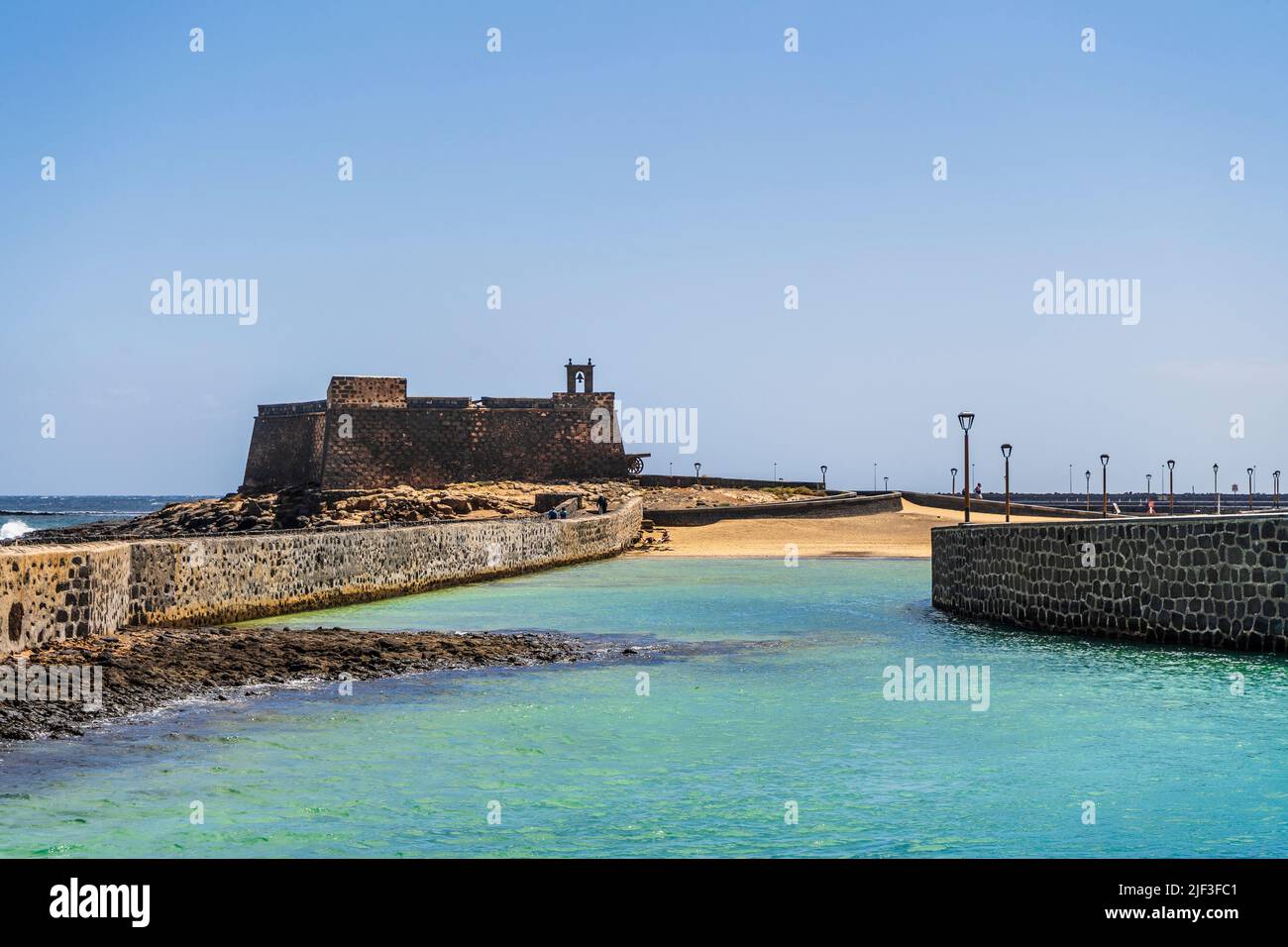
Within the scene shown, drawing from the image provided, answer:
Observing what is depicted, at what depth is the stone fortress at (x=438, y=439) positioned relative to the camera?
2402 inches

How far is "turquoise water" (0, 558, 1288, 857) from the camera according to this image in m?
7.14

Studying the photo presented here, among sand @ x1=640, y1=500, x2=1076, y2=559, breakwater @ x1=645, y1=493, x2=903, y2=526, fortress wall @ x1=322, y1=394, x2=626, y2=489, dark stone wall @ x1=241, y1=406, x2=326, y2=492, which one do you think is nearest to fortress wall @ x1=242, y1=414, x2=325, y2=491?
dark stone wall @ x1=241, y1=406, x2=326, y2=492

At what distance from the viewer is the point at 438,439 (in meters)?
62.6

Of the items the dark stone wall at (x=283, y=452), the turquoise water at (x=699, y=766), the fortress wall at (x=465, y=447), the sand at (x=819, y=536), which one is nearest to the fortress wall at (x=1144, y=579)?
the turquoise water at (x=699, y=766)

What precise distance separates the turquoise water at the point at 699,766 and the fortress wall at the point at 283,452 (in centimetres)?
5151

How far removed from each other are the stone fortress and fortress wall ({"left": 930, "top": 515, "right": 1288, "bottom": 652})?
45.1m

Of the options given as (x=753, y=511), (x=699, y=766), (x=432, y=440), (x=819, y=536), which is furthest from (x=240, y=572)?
(x=432, y=440)

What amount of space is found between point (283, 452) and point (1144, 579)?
56.5 m

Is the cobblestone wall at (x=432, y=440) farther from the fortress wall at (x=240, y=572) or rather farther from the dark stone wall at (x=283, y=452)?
the fortress wall at (x=240, y=572)

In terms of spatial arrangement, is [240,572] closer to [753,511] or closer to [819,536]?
[819,536]
